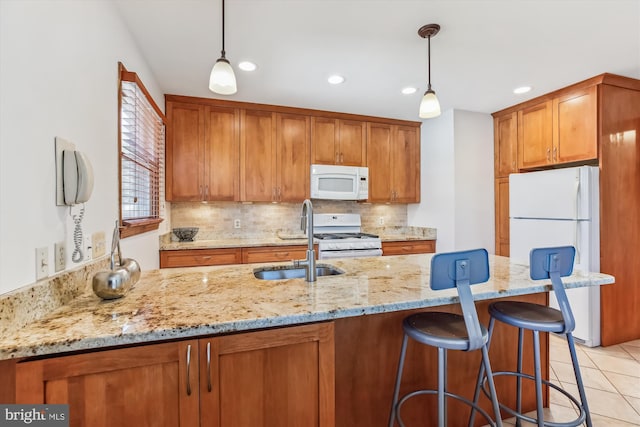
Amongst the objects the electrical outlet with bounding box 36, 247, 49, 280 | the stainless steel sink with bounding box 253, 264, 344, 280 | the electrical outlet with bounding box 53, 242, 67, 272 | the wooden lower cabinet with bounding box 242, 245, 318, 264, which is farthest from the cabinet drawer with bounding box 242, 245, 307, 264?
the electrical outlet with bounding box 36, 247, 49, 280

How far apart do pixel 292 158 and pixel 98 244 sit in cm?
235

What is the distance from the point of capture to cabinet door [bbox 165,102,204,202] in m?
3.15

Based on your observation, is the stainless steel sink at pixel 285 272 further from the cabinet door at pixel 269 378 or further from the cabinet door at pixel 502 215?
the cabinet door at pixel 502 215

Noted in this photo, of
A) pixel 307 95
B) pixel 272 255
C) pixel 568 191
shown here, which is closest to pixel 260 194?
pixel 272 255

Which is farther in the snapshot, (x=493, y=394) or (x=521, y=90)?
(x=521, y=90)

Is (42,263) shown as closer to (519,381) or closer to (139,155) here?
(139,155)

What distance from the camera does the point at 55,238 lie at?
1140 millimetres

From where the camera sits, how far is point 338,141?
375cm

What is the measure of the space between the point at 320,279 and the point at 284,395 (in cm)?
57

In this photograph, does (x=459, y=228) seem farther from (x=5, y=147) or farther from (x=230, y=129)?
(x=5, y=147)

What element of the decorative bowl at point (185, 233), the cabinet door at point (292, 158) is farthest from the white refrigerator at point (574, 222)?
the decorative bowl at point (185, 233)

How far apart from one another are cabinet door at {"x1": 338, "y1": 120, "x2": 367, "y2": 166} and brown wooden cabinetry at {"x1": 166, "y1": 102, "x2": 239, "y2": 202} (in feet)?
4.13

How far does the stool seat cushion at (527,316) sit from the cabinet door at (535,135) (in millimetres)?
2233

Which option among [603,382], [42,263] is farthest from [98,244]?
[603,382]
